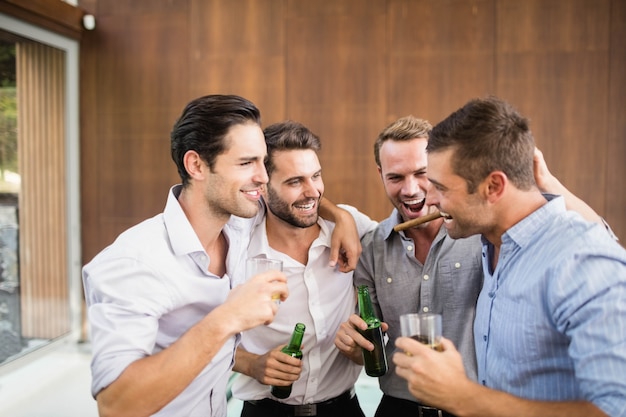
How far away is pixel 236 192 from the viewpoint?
1615 mm

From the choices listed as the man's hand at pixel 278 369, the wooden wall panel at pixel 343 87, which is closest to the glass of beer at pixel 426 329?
the man's hand at pixel 278 369

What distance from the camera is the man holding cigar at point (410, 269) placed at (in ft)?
6.06

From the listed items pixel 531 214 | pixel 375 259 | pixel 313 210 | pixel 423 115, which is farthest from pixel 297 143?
pixel 423 115

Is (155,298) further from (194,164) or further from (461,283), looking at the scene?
(461,283)

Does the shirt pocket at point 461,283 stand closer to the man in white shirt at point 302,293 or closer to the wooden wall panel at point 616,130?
the man in white shirt at point 302,293

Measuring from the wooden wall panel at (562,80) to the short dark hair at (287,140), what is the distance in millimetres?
3020

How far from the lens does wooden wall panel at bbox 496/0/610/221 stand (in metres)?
4.50

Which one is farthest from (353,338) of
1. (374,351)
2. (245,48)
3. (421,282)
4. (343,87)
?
(245,48)

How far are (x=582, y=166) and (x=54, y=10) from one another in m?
4.56

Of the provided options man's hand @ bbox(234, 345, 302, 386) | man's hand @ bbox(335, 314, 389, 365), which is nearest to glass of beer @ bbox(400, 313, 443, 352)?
man's hand @ bbox(335, 314, 389, 365)

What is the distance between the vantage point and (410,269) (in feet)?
6.48

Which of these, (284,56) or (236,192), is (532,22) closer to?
(284,56)

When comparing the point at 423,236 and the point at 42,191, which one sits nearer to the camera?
the point at 423,236

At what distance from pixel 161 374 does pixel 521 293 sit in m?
0.86
